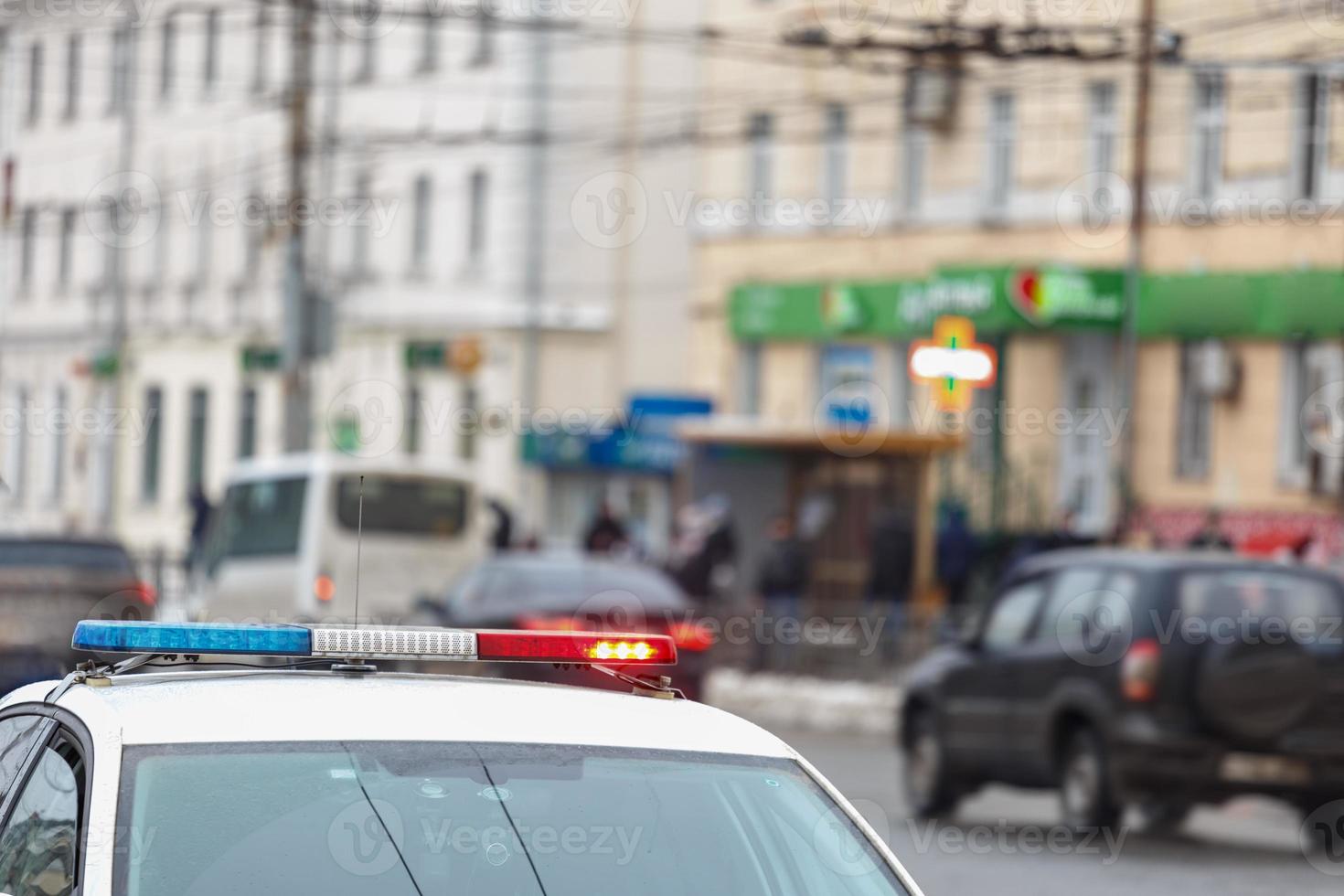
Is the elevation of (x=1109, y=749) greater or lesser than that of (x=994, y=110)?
lesser

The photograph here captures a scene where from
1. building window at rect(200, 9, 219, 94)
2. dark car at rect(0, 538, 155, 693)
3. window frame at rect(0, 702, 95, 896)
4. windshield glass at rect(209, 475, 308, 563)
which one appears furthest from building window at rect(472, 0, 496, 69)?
window frame at rect(0, 702, 95, 896)

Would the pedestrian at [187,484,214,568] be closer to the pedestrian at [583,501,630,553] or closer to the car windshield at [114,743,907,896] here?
the pedestrian at [583,501,630,553]

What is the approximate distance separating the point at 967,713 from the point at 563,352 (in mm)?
27973

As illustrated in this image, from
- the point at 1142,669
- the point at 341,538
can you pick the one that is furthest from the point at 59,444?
the point at 1142,669

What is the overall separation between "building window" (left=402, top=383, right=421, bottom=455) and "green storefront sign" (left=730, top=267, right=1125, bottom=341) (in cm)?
812

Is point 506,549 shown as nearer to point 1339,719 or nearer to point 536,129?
point 536,129

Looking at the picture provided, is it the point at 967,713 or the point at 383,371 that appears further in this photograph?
the point at 383,371

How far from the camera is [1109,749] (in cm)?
1499

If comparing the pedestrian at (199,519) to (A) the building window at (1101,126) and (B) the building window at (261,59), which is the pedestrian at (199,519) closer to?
(B) the building window at (261,59)

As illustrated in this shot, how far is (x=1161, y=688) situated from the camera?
14.8 metres

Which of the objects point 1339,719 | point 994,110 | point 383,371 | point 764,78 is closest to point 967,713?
point 1339,719

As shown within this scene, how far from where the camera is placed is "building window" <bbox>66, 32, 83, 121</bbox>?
3686cm

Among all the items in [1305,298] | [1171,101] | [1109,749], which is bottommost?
[1109,749]

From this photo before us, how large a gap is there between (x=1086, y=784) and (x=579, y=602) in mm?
5281
